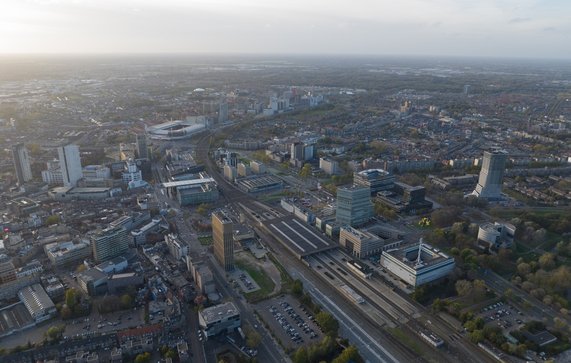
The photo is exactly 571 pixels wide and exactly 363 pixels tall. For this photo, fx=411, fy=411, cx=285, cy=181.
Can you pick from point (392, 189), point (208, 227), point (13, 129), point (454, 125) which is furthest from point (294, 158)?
point (13, 129)

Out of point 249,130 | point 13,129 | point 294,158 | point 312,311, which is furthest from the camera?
point 249,130

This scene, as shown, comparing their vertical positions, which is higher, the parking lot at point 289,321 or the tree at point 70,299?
the tree at point 70,299

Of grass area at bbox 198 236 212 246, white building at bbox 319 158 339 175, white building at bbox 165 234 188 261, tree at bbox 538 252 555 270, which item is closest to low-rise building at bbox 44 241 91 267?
white building at bbox 165 234 188 261

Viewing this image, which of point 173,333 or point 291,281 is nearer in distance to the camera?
point 173,333

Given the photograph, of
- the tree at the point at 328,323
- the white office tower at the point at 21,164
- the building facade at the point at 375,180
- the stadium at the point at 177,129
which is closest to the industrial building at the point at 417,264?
the tree at the point at 328,323

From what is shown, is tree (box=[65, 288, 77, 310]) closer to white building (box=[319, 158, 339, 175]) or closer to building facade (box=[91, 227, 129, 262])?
building facade (box=[91, 227, 129, 262])

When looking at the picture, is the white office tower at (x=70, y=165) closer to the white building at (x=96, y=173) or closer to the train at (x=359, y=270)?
the white building at (x=96, y=173)

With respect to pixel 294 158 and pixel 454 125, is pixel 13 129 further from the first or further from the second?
pixel 454 125
